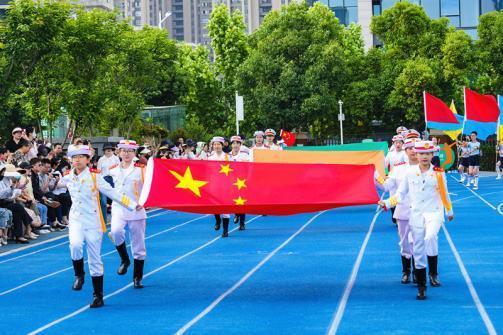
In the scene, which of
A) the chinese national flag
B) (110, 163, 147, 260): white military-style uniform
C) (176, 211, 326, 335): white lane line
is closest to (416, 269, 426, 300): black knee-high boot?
the chinese national flag

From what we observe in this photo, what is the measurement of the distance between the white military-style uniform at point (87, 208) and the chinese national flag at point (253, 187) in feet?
2.01

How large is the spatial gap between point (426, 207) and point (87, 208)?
407cm

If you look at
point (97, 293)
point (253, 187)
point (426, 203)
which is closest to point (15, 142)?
point (253, 187)

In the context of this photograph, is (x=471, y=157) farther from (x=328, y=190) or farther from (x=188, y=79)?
(x=188, y=79)

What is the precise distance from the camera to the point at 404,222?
44.1 ft

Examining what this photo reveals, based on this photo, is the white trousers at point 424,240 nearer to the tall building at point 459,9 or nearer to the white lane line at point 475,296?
the white lane line at point 475,296

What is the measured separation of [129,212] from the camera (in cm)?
1384

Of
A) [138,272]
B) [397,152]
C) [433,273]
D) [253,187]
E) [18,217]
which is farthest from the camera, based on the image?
[18,217]

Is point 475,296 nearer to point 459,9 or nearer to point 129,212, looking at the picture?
point 129,212

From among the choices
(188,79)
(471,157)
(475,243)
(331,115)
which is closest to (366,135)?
(331,115)

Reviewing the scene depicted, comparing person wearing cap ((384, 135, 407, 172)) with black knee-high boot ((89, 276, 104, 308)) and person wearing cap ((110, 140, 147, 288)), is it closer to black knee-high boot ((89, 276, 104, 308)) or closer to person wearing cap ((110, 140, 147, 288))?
person wearing cap ((110, 140, 147, 288))

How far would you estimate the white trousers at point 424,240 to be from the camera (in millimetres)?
12289

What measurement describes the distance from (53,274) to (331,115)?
4390 cm

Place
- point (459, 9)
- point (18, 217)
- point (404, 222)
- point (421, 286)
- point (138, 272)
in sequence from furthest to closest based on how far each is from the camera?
point (459, 9) → point (18, 217) → point (138, 272) → point (404, 222) → point (421, 286)
